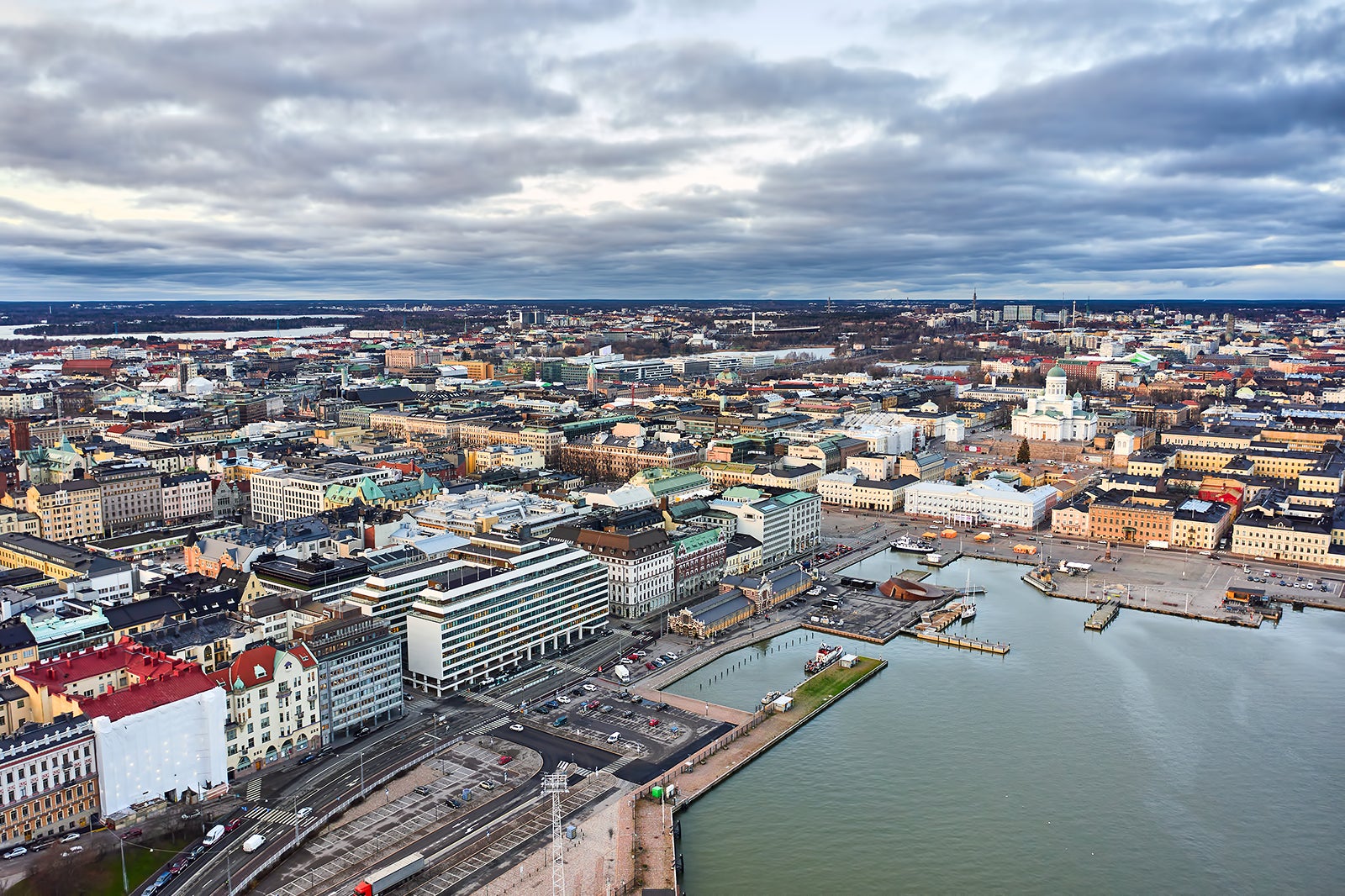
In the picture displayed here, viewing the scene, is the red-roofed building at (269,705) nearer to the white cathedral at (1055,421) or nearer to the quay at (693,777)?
the quay at (693,777)

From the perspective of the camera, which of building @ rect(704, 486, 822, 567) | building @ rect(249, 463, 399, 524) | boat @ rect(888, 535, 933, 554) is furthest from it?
building @ rect(249, 463, 399, 524)

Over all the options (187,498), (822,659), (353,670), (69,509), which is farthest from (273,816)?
(187,498)

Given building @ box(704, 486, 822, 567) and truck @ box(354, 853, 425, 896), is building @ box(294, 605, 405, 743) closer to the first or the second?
truck @ box(354, 853, 425, 896)

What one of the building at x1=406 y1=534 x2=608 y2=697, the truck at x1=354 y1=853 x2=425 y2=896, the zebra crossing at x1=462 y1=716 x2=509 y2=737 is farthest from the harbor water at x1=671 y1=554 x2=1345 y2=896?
the zebra crossing at x1=462 y1=716 x2=509 y2=737

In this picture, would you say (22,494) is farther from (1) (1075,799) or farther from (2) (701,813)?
(1) (1075,799)

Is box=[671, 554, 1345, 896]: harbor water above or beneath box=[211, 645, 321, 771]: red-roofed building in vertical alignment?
beneath

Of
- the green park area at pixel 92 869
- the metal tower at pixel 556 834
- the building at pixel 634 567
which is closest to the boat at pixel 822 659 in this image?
the building at pixel 634 567

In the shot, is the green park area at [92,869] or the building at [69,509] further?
the building at [69,509]
